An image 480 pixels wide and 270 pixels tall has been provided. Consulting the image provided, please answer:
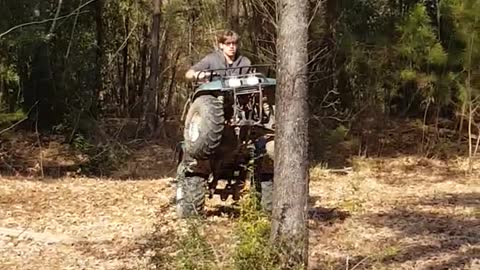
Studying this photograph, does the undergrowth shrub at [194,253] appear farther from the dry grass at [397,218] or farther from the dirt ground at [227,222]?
the dry grass at [397,218]

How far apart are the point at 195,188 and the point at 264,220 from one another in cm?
236

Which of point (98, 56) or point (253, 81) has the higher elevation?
point (98, 56)

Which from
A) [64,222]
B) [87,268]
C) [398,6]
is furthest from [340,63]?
[87,268]

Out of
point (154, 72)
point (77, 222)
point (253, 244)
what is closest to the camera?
point (253, 244)

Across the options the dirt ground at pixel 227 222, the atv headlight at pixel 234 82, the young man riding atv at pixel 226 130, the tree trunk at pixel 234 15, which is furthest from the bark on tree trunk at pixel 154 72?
the atv headlight at pixel 234 82

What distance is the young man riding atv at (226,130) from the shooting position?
22.0ft

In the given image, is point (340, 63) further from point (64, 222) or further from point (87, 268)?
point (87, 268)

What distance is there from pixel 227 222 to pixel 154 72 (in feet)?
26.3

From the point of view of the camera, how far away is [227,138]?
6.95 metres

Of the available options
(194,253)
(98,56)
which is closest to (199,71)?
(194,253)

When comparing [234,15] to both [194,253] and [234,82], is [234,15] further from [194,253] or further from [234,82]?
[194,253]

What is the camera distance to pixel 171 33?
627 inches

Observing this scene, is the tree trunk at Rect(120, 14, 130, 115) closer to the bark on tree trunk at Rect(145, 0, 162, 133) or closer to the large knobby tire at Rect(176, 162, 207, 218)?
the bark on tree trunk at Rect(145, 0, 162, 133)

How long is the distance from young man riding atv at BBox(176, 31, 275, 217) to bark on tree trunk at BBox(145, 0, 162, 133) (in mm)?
7485
